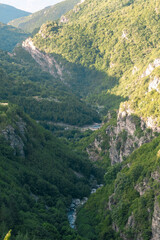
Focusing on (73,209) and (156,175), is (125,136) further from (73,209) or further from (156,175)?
(156,175)

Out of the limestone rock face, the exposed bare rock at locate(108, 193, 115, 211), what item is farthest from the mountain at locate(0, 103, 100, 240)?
the exposed bare rock at locate(108, 193, 115, 211)

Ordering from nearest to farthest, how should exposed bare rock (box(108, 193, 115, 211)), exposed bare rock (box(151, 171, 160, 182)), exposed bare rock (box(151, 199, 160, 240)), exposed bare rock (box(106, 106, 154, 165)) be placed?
exposed bare rock (box(151, 199, 160, 240)) < exposed bare rock (box(151, 171, 160, 182)) < exposed bare rock (box(108, 193, 115, 211)) < exposed bare rock (box(106, 106, 154, 165))

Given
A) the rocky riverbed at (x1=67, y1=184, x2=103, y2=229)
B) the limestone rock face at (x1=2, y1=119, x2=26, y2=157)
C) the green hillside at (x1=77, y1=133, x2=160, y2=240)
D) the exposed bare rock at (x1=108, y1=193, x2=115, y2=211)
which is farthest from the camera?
the limestone rock face at (x1=2, y1=119, x2=26, y2=157)

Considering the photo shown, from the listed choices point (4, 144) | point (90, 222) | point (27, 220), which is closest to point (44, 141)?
point (4, 144)

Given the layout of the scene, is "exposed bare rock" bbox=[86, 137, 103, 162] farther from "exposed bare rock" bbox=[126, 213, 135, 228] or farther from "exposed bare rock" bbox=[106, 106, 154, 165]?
"exposed bare rock" bbox=[126, 213, 135, 228]

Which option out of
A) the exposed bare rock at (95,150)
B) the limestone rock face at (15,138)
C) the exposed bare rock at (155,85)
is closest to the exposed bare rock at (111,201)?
the limestone rock face at (15,138)

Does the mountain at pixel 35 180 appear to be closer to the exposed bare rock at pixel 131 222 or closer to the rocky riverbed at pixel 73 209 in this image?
the rocky riverbed at pixel 73 209

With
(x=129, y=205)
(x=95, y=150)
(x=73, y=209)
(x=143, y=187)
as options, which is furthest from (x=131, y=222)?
(x=95, y=150)

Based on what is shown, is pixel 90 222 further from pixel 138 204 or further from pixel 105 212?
pixel 138 204
